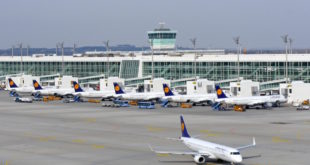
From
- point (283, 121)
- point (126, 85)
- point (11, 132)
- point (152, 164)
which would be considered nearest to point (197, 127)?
point (283, 121)

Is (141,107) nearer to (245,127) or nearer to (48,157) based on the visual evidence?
(245,127)

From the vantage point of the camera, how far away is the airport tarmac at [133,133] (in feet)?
205

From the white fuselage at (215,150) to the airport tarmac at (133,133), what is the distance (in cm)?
133

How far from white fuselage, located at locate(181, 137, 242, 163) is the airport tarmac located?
52.2 inches

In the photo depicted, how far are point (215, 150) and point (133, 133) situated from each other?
2845 centimetres

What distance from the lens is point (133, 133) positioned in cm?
8356

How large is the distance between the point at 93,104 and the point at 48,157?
74.1 m

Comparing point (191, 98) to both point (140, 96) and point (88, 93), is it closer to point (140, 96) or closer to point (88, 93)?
point (140, 96)

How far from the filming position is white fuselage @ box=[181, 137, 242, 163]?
54.2 m

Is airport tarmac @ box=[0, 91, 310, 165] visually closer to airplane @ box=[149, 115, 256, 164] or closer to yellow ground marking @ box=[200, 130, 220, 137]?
yellow ground marking @ box=[200, 130, 220, 137]

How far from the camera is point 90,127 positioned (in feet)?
300

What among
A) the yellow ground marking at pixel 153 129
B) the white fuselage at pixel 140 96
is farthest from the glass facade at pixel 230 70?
the yellow ground marking at pixel 153 129

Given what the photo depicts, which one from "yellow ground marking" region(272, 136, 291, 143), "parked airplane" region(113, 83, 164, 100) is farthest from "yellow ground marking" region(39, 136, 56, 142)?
"parked airplane" region(113, 83, 164, 100)

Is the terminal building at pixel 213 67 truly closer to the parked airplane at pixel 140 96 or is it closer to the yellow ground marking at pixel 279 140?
the parked airplane at pixel 140 96
